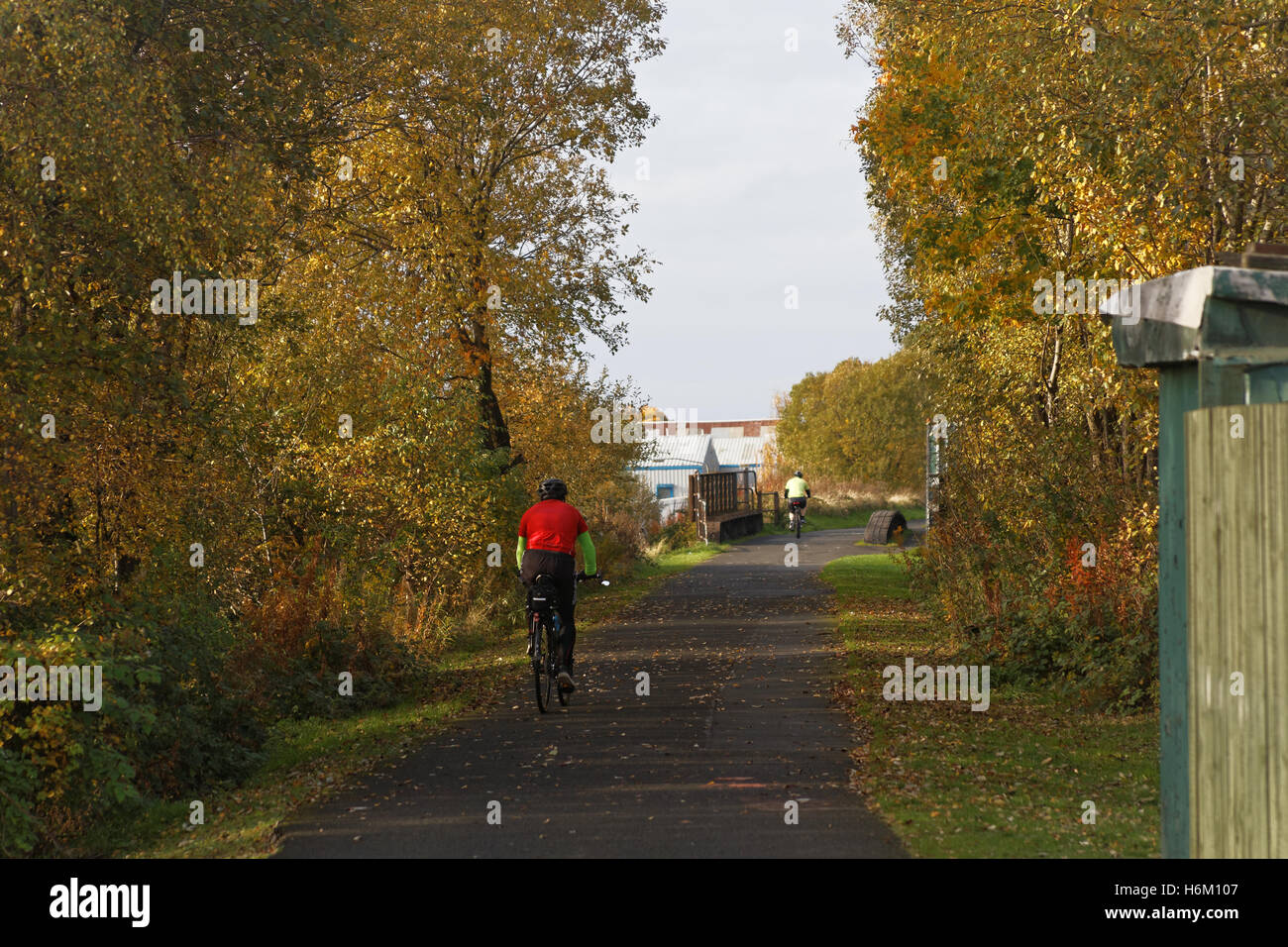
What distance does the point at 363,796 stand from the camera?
28.8 feet

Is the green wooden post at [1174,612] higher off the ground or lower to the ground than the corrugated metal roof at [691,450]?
lower

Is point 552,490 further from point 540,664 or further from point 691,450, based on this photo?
point 691,450

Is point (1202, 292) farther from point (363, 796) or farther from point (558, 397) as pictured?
point (558, 397)

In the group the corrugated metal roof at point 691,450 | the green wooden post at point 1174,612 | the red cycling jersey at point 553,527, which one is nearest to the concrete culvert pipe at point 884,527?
the red cycling jersey at point 553,527

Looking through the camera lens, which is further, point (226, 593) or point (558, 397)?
point (558, 397)

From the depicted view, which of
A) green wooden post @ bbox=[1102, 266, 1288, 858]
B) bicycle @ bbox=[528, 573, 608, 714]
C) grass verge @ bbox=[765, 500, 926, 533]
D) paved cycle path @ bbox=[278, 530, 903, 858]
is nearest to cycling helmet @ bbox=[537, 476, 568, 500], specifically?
bicycle @ bbox=[528, 573, 608, 714]

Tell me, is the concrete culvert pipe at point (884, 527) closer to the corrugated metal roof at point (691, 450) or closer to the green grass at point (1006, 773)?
the green grass at point (1006, 773)

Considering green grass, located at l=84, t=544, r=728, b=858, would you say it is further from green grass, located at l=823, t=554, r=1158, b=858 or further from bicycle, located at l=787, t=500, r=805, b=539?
bicycle, located at l=787, t=500, r=805, b=539

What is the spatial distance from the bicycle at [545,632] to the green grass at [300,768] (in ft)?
2.90

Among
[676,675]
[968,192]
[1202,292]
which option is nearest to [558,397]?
[968,192]

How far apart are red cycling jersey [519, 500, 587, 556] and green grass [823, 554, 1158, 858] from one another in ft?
9.60

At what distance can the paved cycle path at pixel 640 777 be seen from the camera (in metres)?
7.38

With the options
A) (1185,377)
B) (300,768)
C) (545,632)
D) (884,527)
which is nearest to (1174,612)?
(1185,377)

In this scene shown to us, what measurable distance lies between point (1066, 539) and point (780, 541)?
27328 millimetres
